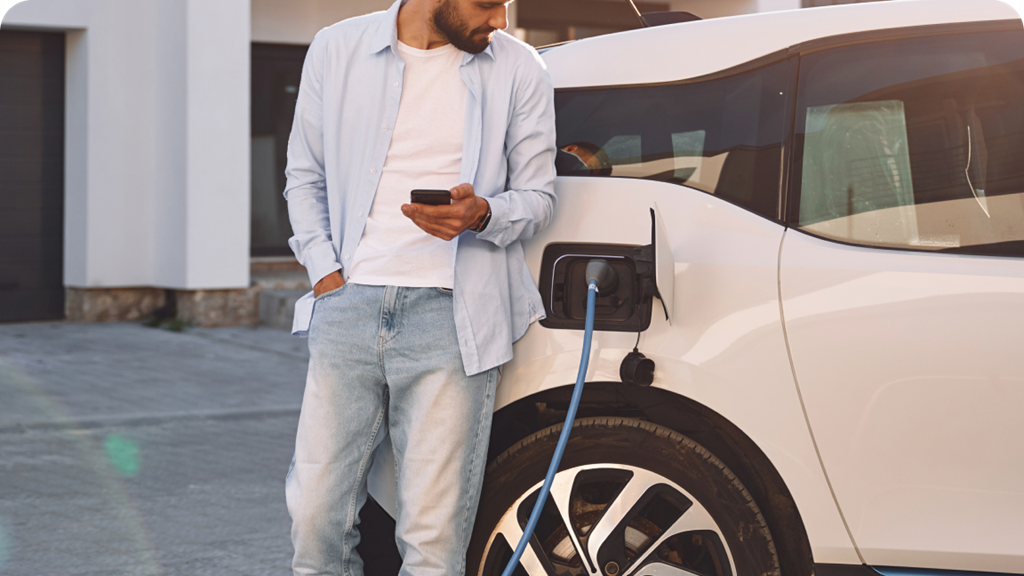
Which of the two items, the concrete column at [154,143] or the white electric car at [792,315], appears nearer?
the white electric car at [792,315]

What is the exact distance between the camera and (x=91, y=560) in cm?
402

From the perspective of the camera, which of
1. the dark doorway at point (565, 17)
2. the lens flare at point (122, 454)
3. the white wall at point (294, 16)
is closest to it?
the lens flare at point (122, 454)

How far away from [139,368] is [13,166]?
358cm

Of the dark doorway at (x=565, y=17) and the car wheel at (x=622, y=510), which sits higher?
the dark doorway at (x=565, y=17)

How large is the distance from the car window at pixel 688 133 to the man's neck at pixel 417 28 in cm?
48

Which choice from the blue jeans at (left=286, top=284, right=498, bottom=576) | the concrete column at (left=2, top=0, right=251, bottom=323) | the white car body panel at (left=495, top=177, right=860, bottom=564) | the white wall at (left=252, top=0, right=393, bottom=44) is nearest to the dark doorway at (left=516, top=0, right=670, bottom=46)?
the white wall at (left=252, top=0, right=393, bottom=44)

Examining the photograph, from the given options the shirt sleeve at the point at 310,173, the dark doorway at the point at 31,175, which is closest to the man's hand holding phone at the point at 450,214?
the shirt sleeve at the point at 310,173

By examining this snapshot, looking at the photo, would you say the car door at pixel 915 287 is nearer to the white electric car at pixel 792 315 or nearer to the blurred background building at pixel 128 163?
the white electric car at pixel 792 315

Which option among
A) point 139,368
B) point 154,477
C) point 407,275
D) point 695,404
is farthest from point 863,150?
point 139,368

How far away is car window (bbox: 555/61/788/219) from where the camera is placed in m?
2.67

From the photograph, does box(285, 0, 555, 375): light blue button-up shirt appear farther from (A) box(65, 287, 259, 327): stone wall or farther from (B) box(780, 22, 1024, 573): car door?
(A) box(65, 287, 259, 327): stone wall

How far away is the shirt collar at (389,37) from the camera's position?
98.8 inches

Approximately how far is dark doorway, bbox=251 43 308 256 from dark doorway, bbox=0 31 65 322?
2.00 meters

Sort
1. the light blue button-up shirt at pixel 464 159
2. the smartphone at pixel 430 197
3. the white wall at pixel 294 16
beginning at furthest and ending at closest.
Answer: the white wall at pixel 294 16, the light blue button-up shirt at pixel 464 159, the smartphone at pixel 430 197
